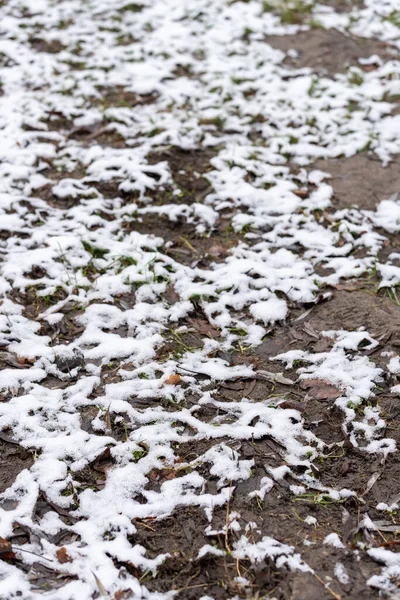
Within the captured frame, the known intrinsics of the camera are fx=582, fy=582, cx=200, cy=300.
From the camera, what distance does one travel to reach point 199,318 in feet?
11.3

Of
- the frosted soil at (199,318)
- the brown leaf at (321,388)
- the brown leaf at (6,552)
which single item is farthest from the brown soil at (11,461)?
the brown leaf at (321,388)

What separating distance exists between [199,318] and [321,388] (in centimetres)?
85

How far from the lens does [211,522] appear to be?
2.36m

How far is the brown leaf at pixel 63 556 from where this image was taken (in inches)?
87.7

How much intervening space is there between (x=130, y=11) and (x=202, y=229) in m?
4.20

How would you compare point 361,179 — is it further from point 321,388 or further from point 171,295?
point 321,388

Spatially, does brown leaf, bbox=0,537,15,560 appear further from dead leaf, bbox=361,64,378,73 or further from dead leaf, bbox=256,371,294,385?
dead leaf, bbox=361,64,378,73

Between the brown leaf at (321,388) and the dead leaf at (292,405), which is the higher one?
the brown leaf at (321,388)

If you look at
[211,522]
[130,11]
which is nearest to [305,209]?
[211,522]

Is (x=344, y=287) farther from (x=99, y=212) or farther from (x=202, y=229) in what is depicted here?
(x=99, y=212)

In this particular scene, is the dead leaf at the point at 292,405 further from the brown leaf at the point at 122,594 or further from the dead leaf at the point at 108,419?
the brown leaf at the point at 122,594

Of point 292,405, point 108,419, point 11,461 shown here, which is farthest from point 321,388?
point 11,461

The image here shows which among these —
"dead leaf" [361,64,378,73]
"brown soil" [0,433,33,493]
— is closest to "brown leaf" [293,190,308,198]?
"dead leaf" [361,64,378,73]

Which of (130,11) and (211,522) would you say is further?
(130,11)
